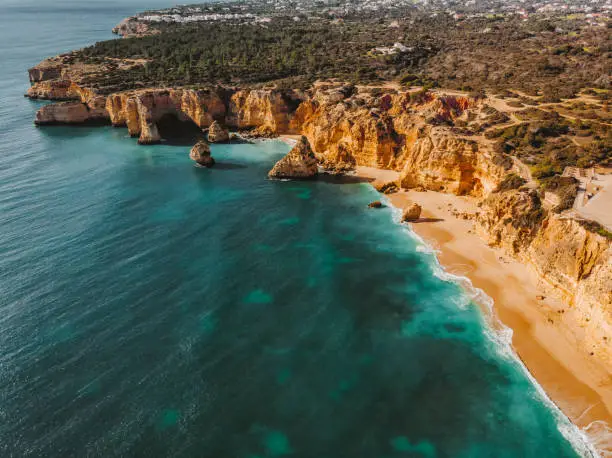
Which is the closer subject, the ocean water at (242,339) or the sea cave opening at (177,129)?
the ocean water at (242,339)

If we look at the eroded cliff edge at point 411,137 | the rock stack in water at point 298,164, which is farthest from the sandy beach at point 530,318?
the rock stack in water at point 298,164

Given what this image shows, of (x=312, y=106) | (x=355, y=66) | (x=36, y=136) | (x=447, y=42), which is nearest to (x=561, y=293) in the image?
(x=312, y=106)

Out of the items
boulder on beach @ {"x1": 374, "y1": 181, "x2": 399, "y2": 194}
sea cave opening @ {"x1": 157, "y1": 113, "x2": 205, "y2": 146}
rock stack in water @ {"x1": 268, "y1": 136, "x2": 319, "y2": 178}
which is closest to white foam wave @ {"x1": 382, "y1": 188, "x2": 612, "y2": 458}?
boulder on beach @ {"x1": 374, "y1": 181, "x2": 399, "y2": 194}

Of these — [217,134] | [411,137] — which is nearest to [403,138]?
[411,137]

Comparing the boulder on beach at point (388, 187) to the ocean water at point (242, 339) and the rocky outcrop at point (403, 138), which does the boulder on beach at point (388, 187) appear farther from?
the ocean water at point (242, 339)

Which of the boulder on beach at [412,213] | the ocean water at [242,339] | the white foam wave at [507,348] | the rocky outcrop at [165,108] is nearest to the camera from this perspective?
the white foam wave at [507,348]

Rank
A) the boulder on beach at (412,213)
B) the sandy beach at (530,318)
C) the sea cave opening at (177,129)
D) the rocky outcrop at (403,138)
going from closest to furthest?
the sandy beach at (530,318) < the boulder on beach at (412,213) < the rocky outcrop at (403,138) < the sea cave opening at (177,129)

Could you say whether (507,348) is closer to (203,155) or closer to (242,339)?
(242,339)
